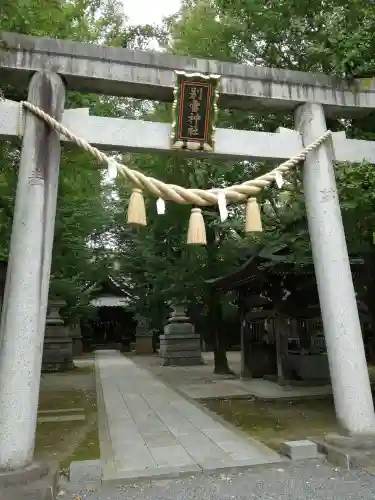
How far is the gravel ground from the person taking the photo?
423 cm

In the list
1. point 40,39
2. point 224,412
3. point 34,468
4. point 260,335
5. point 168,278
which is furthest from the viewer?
point 168,278

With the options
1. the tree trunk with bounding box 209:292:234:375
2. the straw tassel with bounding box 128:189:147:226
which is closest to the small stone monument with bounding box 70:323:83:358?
the tree trunk with bounding box 209:292:234:375

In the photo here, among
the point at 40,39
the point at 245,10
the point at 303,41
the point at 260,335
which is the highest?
the point at 245,10

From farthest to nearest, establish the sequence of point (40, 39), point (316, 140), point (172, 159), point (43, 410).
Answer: point (172, 159) < point (43, 410) < point (316, 140) < point (40, 39)

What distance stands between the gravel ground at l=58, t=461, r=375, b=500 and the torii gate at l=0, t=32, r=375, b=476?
74 centimetres

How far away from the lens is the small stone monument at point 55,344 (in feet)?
56.1

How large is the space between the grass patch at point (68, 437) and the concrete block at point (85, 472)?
60 cm

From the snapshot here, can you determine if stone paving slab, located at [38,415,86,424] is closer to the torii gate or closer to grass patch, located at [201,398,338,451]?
grass patch, located at [201,398,338,451]

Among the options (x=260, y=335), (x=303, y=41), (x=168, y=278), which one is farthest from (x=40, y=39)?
(x=168, y=278)

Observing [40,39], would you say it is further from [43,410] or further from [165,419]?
[43,410]

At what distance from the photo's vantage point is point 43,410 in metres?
9.20

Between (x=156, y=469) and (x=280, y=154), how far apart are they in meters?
4.34

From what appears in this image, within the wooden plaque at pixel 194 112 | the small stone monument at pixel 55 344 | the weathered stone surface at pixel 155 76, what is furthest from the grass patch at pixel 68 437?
the small stone monument at pixel 55 344

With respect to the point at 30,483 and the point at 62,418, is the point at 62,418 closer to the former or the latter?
the point at 62,418
